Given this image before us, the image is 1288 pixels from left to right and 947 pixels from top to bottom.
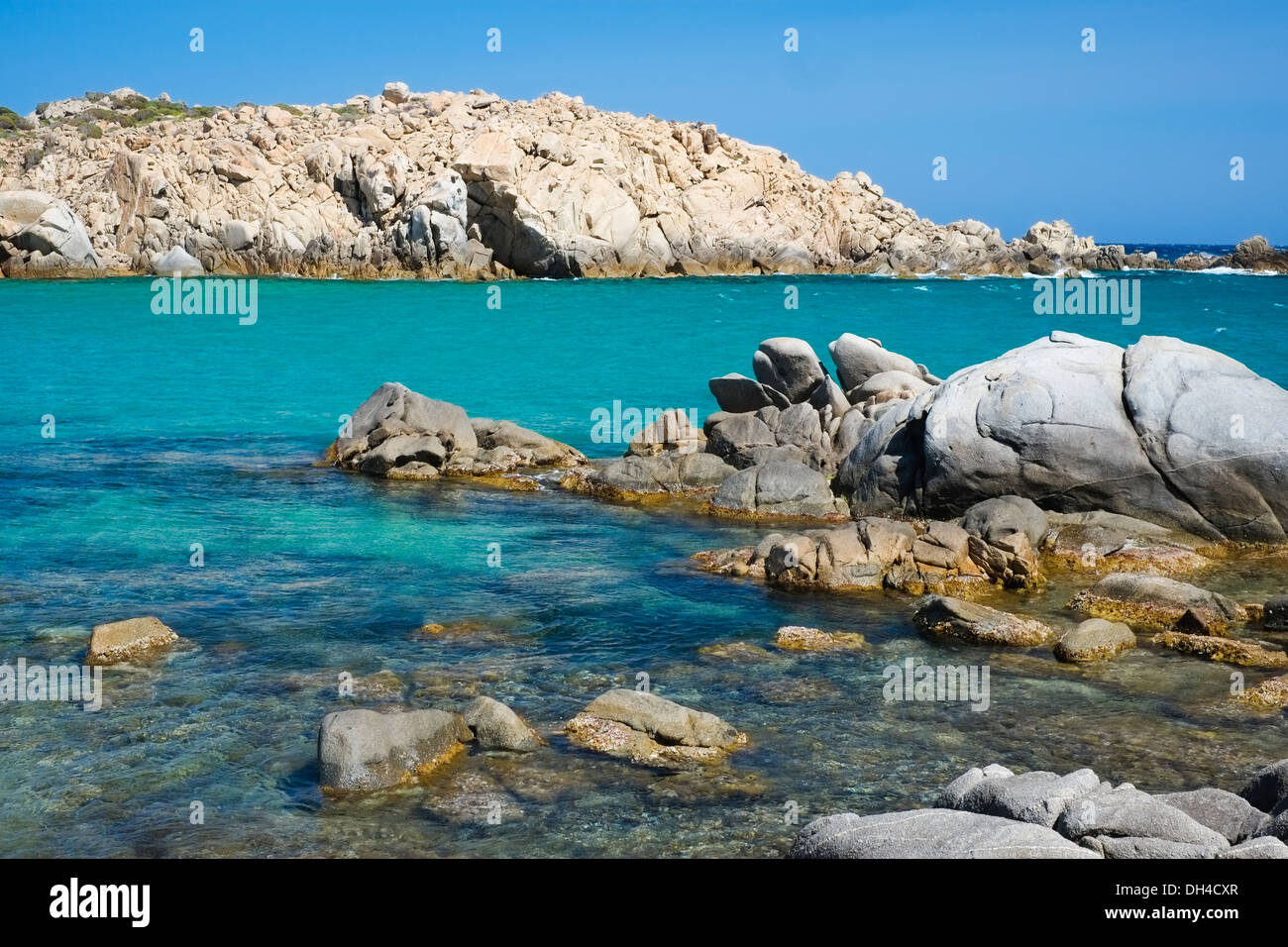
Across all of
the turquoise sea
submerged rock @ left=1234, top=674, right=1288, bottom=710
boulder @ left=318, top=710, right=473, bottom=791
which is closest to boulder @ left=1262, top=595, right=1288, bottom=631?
the turquoise sea

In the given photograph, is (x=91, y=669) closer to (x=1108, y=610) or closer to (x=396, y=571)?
(x=396, y=571)

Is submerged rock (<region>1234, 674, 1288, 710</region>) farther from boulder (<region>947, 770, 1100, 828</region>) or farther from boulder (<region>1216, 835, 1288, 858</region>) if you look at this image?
boulder (<region>1216, 835, 1288, 858</region>)

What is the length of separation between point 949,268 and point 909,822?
112 m

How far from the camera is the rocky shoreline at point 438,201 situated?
94062 mm

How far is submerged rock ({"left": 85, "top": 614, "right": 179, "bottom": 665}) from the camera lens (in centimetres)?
1421

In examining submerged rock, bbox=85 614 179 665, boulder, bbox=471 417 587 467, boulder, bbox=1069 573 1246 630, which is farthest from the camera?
boulder, bbox=471 417 587 467

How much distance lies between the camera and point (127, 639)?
1448cm

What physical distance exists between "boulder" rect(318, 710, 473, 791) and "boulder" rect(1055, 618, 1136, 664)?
753 centimetres

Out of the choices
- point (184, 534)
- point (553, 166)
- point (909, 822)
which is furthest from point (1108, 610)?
point (553, 166)

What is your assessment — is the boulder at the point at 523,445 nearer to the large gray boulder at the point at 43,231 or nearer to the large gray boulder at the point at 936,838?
the large gray boulder at the point at 936,838

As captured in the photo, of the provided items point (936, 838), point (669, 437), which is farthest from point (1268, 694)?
point (669, 437)

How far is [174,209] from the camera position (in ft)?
310

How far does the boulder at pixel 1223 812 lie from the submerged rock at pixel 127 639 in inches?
443

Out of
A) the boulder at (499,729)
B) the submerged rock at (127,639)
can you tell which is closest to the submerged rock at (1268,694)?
the boulder at (499,729)
